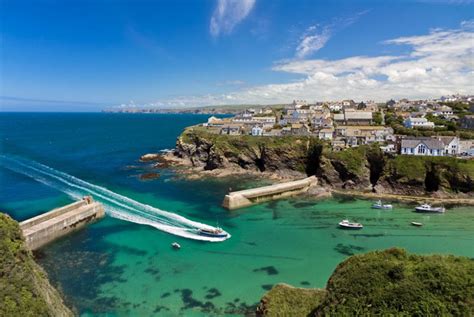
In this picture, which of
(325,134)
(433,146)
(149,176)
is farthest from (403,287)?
(325,134)

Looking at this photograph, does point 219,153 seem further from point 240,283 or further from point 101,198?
point 240,283

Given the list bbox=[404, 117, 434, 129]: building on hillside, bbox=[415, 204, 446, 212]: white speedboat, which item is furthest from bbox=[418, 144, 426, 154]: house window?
bbox=[404, 117, 434, 129]: building on hillside

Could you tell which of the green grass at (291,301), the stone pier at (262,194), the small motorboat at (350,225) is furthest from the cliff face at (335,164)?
the green grass at (291,301)

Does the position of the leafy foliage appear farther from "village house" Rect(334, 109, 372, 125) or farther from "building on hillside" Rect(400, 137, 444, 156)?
"village house" Rect(334, 109, 372, 125)

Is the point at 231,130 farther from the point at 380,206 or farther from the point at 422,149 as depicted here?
the point at 380,206

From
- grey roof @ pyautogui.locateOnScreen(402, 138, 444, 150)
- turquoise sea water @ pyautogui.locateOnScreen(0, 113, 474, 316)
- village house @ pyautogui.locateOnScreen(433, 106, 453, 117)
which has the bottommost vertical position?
turquoise sea water @ pyautogui.locateOnScreen(0, 113, 474, 316)

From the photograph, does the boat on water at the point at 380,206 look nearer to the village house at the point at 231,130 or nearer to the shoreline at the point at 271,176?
the shoreline at the point at 271,176

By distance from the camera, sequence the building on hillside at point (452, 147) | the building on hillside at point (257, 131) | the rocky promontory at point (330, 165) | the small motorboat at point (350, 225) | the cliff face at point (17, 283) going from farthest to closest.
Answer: the building on hillside at point (257, 131) → the building on hillside at point (452, 147) → the rocky promontory at point (330, 165) → the small motorboat at point (350, 225) → the cliff face at point (17, 283)
